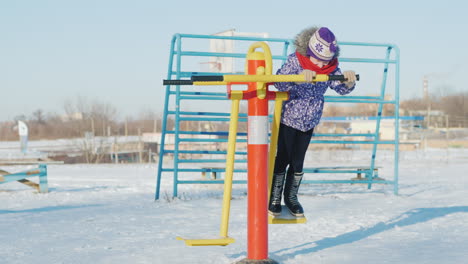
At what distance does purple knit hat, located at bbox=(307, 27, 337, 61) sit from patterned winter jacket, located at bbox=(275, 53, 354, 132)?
15cm

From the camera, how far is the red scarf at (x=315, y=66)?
11.3ft

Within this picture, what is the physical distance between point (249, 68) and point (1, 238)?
2.92m

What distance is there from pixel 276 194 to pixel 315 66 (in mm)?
910

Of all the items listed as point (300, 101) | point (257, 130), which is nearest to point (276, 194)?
point (300, 101)

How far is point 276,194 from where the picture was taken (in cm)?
362

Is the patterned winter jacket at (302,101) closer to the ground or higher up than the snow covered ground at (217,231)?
higher up

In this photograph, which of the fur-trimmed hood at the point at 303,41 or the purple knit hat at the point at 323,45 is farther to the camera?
the fur-trimmed hood at the point at 303,41

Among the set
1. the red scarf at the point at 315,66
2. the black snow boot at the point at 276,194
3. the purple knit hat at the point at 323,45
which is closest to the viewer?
the purple knit hat at the point at 323,45

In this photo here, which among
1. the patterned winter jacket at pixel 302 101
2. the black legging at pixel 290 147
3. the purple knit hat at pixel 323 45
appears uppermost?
the purple knit hat at pixel 323 45

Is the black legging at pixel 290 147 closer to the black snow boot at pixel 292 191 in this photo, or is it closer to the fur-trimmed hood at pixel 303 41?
the black snow boot at pixel 292 191

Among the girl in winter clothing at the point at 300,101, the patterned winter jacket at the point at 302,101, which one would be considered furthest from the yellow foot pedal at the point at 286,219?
→ the patterned winter jacket at the point at 302,101

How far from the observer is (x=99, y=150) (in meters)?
39.1

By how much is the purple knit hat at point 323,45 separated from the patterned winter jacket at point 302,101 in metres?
0.15

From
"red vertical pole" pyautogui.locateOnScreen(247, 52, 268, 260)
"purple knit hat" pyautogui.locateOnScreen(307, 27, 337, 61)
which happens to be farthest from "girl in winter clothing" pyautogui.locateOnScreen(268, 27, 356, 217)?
"red vertical pole" pyautogui.locateOnScreen(247, 52, 268, 260)
